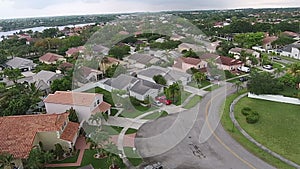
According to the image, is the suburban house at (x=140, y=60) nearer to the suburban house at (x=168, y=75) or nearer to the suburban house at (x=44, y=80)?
the suburban house at (x=168, y=75)

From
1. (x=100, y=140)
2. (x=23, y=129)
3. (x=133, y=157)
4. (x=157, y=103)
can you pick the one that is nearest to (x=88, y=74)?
(x=157, y=103)

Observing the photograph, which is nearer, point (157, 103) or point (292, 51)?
point (157, 103)

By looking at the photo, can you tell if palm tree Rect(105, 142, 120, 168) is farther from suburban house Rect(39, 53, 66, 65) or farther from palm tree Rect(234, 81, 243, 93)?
suburban house Rect(39, 53, 66, 65)

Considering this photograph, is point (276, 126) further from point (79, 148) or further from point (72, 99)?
point (72, 99)

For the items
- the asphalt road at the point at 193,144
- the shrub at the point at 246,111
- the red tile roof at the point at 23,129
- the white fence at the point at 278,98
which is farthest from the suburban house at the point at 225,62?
the red tile roof at the point at 23,129

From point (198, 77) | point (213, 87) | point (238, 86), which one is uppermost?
point (198, 77)

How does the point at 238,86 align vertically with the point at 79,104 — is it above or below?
below

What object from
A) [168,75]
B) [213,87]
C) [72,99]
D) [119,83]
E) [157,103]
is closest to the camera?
[72,99]
